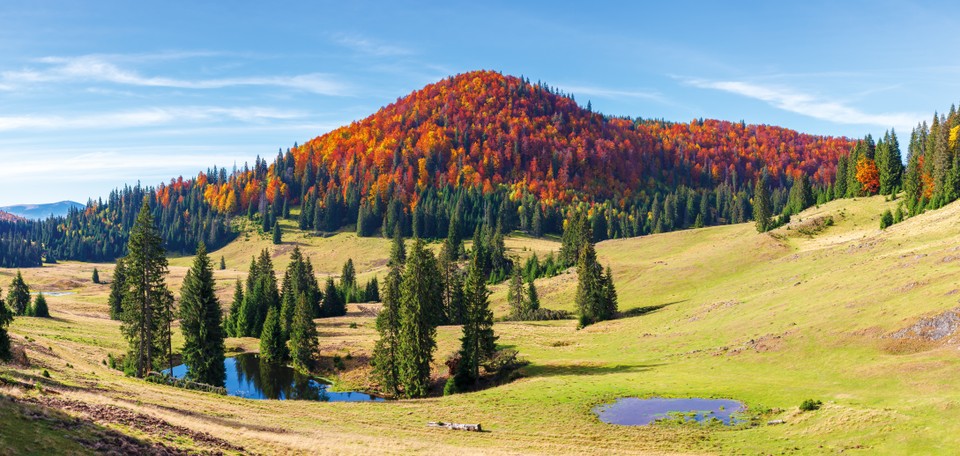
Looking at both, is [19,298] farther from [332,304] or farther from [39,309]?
[332,304]

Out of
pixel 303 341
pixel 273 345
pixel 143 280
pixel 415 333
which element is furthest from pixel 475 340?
pixel 273 345

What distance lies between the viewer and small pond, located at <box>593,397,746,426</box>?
44562mm

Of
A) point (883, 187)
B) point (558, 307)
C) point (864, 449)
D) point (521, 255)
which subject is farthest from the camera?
point (521, 255)

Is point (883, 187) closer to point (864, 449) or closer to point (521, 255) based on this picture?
point (521, 255)

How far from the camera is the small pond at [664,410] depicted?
146 feet

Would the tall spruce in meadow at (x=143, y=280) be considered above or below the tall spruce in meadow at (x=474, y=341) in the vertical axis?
above

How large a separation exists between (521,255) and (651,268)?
→ 6384cm

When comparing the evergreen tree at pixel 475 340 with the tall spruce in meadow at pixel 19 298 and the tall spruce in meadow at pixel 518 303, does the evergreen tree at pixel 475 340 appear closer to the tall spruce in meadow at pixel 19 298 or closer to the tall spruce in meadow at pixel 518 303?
the tall spruce in meadow at pixel 518 303

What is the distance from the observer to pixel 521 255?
186500 mm

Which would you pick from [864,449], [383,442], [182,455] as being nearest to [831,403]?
[864,449]

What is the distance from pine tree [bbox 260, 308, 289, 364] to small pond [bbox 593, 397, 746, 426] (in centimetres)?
5528

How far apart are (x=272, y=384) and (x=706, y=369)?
172 ft

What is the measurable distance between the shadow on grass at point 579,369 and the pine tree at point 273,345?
4027 centimetres

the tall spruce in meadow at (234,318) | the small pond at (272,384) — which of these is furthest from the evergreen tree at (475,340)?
the tall spruce in meadow at (234,318)
